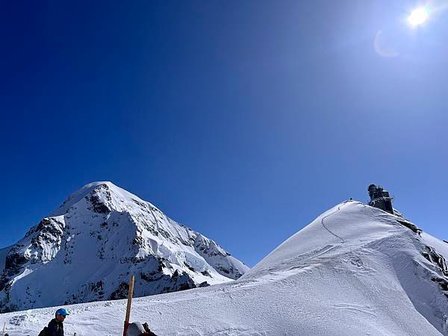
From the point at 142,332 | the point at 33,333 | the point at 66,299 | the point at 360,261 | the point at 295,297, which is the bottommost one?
the point at 142,332

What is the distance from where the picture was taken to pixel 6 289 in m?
194

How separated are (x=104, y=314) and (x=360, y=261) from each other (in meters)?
17.4

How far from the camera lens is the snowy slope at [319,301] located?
1501 cm

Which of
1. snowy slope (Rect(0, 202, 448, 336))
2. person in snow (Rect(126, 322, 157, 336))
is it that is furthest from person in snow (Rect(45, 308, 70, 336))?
snowy slope (Rect(0, 202, 448, 336))

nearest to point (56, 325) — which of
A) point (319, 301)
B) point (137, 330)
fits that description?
point (137, 330)

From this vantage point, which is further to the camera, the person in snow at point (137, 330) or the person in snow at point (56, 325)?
the person in snow at point (56, 325)

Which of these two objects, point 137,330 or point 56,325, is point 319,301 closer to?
point 137,330

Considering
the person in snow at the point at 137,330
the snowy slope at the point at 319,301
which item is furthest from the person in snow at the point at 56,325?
the snowy slope at the point at 319,301

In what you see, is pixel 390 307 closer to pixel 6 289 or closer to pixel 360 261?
pixel 360 261

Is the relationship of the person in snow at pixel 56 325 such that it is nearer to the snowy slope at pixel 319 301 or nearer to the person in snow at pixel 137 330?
the person in snow at pixel 137 330

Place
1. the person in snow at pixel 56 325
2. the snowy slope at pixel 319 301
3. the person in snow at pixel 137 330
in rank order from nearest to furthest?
the person in snow at pixel 137 330
the person in snow at pixel 56 325
the snowy slope at pixel 319 301

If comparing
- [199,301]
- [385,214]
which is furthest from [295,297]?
[385,214]

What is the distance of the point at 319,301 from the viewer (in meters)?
19.3

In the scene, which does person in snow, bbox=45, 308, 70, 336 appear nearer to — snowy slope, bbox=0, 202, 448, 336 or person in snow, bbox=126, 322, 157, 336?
person in snow, bbox=126, 322, 157, 336
